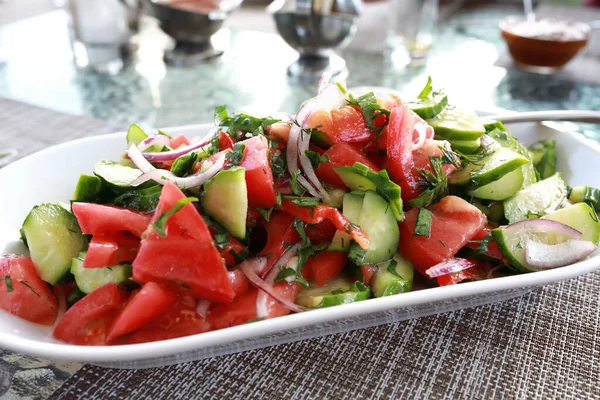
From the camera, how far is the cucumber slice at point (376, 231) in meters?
1.31

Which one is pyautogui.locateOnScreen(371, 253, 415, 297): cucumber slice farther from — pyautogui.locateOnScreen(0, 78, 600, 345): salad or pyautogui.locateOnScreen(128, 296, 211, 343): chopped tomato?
pyautogui.locateOnScreen(128, 296, 211, 343): chopped tomato

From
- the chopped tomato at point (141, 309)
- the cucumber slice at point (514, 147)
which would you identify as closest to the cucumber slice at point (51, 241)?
the chopped tomato at point (141, 309)

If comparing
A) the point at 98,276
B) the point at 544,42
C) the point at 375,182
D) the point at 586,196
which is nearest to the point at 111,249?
the point at 98,276

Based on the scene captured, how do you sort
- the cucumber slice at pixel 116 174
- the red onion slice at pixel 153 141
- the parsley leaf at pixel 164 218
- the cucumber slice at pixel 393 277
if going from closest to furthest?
the parsley leaf at pixel 164 218, the cucumber slice at pixel 393 277, the cucumber slice at pixel 116 174, the red onion slice at pixel 153 141

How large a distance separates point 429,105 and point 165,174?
76 centimetres

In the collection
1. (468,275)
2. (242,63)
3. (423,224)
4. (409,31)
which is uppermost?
(423,224)

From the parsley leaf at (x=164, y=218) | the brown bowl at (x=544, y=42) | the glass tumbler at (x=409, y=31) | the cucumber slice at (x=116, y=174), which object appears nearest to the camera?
the parsley leaf at (x=164, y=218)

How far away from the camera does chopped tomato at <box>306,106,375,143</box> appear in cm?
144

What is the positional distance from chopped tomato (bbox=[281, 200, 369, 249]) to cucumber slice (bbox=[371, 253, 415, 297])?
0.09 m

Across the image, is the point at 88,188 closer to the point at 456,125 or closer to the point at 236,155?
the point at 236,155

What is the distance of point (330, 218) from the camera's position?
132 centimetres

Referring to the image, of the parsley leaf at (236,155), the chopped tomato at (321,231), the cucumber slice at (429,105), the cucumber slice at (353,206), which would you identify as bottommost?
the chopped tomato at (321,231)

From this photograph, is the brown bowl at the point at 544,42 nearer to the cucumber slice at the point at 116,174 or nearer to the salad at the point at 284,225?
the salad at the point at 284,225

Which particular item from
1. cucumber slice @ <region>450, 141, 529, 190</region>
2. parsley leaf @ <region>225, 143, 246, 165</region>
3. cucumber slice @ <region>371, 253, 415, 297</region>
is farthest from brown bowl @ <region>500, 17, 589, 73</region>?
parsley leaf @ <region>225, 143, 246, 165</region>
